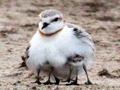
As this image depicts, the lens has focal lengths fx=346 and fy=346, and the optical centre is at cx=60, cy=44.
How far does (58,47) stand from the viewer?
3.29m

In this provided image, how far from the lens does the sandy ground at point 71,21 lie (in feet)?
13.7

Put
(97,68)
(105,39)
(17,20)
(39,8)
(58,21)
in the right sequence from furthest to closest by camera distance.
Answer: (39,8)
(17,20)
(105,39)
(97,68)
(58,21)

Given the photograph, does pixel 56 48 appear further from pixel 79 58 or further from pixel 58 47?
pixel 79 58

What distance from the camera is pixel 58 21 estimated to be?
341cm

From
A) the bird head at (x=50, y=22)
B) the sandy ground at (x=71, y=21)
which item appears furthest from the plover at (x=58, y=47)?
the sandy ground at (x=71, y=21)

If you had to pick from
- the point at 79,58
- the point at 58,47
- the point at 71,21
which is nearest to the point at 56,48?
the point at 58,47

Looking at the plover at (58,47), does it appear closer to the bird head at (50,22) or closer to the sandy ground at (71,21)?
the bird head at (50,22)

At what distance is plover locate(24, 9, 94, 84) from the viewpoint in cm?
330

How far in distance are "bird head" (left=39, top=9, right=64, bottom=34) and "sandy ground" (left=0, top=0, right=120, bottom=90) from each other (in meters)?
0.55

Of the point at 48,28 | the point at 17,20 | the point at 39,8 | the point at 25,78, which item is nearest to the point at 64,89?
the point at 48,28

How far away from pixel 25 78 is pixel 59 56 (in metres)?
1.08

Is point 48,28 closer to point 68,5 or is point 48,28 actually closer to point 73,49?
point 73,49

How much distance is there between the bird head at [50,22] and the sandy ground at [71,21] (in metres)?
0.55

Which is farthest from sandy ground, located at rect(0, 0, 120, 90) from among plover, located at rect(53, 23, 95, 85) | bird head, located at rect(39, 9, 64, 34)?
bird head, located at rect(39, 9, 64, 34)
